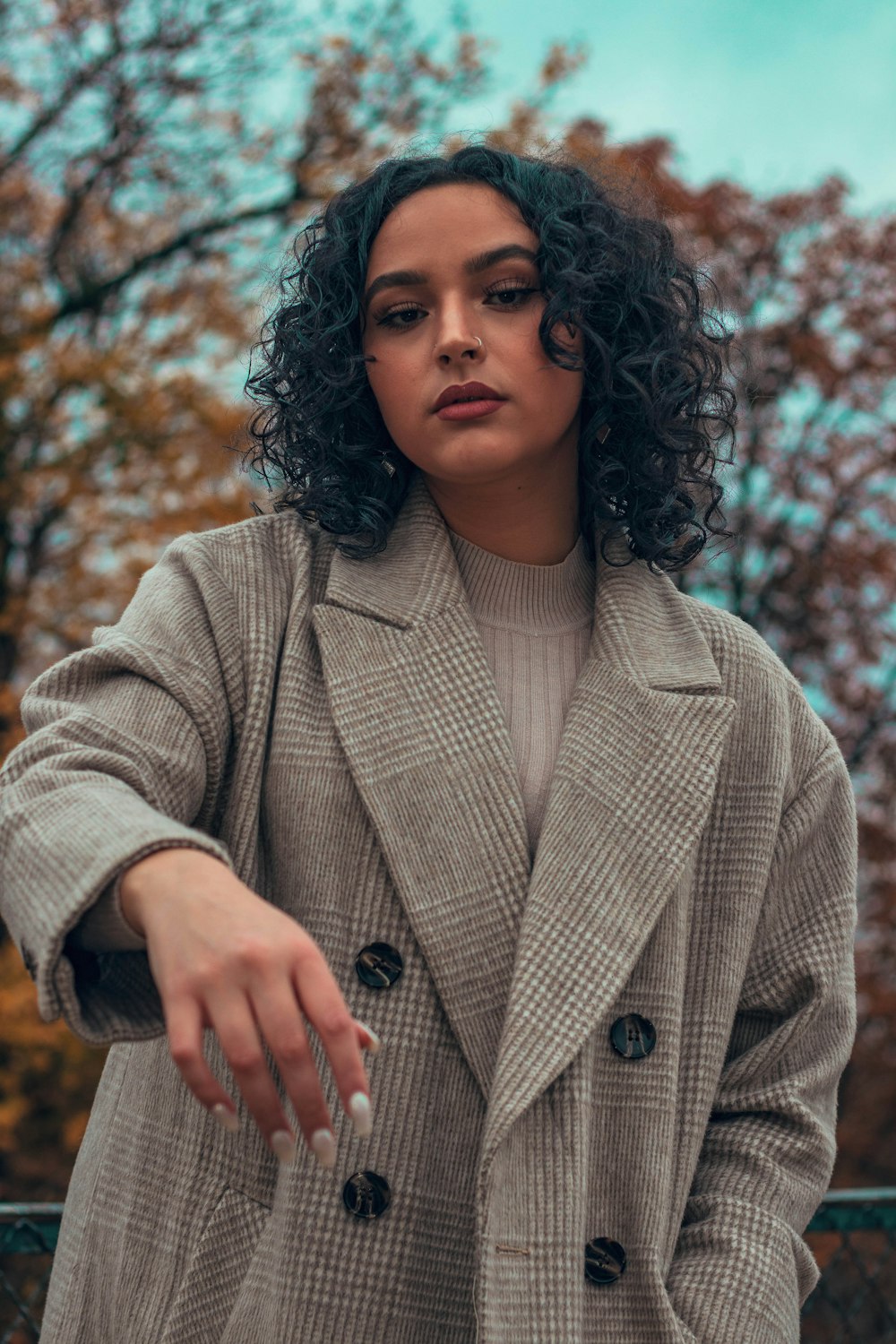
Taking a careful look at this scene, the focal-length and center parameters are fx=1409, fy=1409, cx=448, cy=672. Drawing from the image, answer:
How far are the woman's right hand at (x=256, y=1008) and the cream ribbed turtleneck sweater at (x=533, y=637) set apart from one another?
78 centimetres

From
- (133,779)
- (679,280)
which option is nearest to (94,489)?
(679,280)

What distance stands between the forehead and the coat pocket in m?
1.29

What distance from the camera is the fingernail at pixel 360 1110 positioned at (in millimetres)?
1201

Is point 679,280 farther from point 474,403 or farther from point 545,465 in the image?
point 474,403

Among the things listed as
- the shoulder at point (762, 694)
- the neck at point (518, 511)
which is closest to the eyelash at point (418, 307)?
the neck at point (518, 511)

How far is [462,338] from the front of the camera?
1.91 meters

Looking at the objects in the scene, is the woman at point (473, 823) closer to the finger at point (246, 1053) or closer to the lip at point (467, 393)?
the lip at point (467, 393)

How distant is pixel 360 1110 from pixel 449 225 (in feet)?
4.22

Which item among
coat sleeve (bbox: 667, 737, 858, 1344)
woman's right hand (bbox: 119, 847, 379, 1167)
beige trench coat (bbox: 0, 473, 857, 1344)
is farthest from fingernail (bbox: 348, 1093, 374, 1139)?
coat sleeve (bbox: 667, 737, 858, 1344)

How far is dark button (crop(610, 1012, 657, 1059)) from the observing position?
6.10 feet

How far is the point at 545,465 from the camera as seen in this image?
217cm

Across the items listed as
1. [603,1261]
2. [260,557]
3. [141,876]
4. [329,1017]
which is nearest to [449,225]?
[260,557]

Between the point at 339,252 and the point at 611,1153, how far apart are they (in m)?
1.34

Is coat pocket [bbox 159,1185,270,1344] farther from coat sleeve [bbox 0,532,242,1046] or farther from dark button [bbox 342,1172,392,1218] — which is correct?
coat sleeve [bbox 0,532,242,1046]
